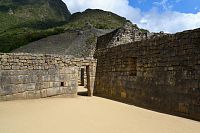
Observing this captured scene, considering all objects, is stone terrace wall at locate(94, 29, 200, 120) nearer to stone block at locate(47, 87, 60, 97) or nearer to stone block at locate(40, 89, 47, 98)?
stone block at locate(47, 87, 60, 97)

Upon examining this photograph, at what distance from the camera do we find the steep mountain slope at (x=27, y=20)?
4304 centimetres

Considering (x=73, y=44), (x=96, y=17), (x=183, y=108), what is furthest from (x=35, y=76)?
(x=96, y=17)

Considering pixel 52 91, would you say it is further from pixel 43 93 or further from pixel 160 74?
pixel 160 74

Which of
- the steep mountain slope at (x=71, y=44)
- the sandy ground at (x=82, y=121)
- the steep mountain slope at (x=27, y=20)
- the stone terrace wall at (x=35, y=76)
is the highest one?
the steep mountain slope at (x=27, y=20)

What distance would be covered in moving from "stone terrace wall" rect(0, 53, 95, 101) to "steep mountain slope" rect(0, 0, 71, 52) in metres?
29.7

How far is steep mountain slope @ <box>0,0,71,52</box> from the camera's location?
4304 cm

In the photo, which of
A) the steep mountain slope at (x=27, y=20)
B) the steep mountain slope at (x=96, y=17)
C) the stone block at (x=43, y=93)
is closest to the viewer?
the stone block at (x=43, y=93)

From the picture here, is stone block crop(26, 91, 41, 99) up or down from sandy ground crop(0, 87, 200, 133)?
up

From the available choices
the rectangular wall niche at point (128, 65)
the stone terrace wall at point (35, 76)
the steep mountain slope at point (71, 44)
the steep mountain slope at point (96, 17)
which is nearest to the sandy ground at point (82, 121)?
the stone terrace wall at point (35, 76)

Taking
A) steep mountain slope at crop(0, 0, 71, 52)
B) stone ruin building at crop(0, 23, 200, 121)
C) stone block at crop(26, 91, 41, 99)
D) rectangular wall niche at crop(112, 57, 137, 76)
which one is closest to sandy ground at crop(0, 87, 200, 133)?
stone ruin building at crop(0, 23, 200, 121)

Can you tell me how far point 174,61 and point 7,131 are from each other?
547 centimetres

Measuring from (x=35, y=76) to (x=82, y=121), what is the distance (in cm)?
508

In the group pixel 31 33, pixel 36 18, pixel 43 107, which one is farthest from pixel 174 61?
pixel 36 18

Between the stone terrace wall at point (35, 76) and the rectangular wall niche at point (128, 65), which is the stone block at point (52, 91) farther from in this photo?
the rectangular wall niche at point (128, 65)
